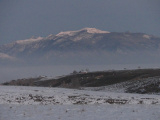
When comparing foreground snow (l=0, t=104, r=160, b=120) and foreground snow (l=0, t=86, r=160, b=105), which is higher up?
foreground snow (l=0, t=86, r=160, b=105)

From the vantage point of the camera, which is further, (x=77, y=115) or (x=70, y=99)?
(x=70, y=99)

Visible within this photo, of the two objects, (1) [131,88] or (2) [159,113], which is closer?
(2) [159,113]

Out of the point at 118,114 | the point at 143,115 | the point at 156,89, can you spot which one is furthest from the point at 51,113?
the point at 156,89

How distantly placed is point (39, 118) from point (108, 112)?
6.28 metres

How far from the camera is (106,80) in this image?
81.4 meters

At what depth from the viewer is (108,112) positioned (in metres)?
24.2

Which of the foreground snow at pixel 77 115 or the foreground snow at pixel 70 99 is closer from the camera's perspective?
the foreground snow at pixel 77 115

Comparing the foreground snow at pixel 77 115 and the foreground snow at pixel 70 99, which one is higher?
the foreground snow at pixel 70 99

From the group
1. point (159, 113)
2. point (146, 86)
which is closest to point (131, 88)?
point (146, 86)

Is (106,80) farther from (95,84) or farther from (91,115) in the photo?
(91,115)

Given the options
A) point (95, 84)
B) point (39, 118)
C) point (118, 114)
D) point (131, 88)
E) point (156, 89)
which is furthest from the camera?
point (95, 84)

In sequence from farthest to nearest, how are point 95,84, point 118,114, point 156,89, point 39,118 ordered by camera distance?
point 95,84 < point 156,89 < point 118,114 < point 39,118

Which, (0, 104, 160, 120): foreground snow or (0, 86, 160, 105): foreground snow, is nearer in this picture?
(0, 104, 160, 120): foreground snow

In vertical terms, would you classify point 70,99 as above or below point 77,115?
above
